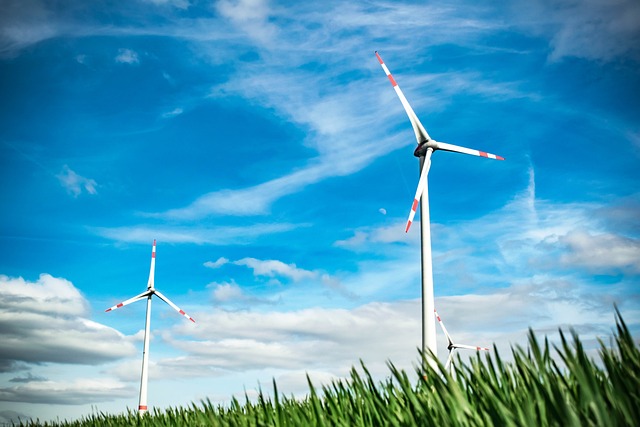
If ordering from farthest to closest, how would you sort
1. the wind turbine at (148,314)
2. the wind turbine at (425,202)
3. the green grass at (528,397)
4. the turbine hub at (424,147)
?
1. the wind turbine at (148,314)
2. the turbine hub at (424,147)
3. the wind turbine at (425,202)
4. the green grass at (528,397)

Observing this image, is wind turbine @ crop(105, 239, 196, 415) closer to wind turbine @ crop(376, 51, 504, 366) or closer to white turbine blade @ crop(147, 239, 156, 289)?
white turbine blade @ crop(147, 239, 156, 289)

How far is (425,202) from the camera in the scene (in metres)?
23.8

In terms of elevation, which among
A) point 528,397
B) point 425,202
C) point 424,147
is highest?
point 424,147

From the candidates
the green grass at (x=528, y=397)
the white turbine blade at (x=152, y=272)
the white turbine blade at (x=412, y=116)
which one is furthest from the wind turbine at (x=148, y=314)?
the green grass at (x=528, y=397)

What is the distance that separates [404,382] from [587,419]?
9.58ft

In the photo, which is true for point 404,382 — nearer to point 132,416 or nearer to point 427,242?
point 132,416

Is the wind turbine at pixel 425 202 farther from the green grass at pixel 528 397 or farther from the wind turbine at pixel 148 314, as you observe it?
the wind turbine at pixel 148 314

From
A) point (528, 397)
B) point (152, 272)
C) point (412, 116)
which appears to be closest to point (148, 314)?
point (152, 272)

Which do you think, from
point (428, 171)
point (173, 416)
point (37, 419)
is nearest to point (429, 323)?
point (428, 171)

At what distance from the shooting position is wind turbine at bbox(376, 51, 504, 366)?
20.4 m

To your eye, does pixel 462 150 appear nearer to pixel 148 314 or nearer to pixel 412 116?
pixel 412 116

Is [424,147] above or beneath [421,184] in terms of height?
above

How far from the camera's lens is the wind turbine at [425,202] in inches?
803

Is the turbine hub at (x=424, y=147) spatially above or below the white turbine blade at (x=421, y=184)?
above
